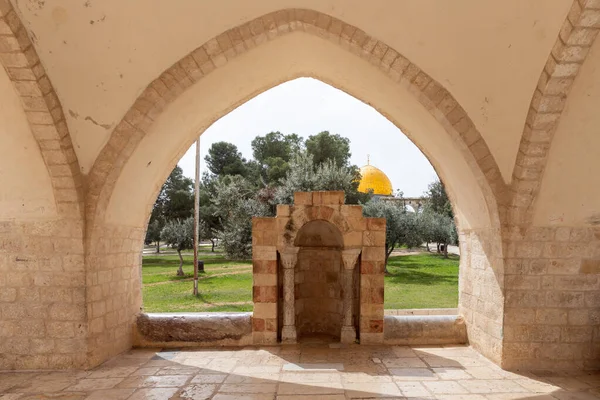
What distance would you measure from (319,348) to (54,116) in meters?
3.71

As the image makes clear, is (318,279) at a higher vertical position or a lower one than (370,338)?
higher

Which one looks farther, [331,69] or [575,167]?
[331,69]

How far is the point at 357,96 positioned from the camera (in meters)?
5.44

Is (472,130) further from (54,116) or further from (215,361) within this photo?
(54,116)

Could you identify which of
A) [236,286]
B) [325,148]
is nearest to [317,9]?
[236,286]

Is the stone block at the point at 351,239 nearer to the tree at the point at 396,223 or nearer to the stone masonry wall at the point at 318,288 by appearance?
the stone masonry wall at the point at 318,288

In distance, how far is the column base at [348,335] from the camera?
17.3 feet

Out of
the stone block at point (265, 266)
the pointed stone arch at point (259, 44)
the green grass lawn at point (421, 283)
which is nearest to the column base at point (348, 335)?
the stone block at point (265, 266)

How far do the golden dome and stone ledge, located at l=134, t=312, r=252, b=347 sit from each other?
74.8ft

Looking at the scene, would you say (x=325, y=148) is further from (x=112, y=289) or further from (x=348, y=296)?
(x=112, y=289)

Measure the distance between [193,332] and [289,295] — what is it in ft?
3.99

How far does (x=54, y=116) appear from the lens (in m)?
4.12

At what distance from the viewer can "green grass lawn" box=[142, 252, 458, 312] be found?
31.1ft

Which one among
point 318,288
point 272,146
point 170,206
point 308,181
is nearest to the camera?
point 318,288
